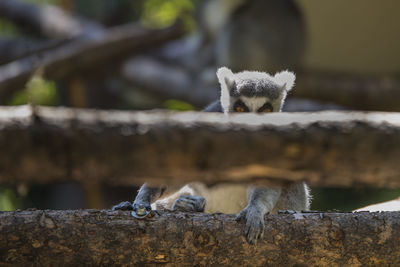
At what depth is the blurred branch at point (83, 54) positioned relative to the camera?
19.9ft

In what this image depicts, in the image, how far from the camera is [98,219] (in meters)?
2.12

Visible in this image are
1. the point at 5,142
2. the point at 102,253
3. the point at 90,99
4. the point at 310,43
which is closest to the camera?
the point at 5,142

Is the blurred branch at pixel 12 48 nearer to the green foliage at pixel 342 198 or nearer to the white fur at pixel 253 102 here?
the green foliage at pixel 342 198

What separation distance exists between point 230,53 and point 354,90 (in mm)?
1976

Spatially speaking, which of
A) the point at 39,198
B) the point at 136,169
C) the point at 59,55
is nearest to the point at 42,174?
the point at 136,169

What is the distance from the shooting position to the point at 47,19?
26.7 feet

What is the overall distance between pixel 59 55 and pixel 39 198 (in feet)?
13.7

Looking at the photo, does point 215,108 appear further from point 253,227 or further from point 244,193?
point 253,227

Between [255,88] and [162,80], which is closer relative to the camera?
[255,88]

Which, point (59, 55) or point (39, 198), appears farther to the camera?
point (39, 198)

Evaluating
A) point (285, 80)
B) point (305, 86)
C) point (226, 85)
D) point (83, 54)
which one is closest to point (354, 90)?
point (305, 86)

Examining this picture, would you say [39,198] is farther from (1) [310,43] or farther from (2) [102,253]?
(2) [102,253]

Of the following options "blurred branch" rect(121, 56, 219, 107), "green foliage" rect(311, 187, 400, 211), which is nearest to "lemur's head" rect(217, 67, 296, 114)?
"blurred branch" rect(121, 56, 219, 107)

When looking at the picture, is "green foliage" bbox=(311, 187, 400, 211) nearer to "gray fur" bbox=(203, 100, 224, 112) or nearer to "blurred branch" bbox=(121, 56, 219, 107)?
"blurred branch" bbox=(121, 56, 219, 107)
